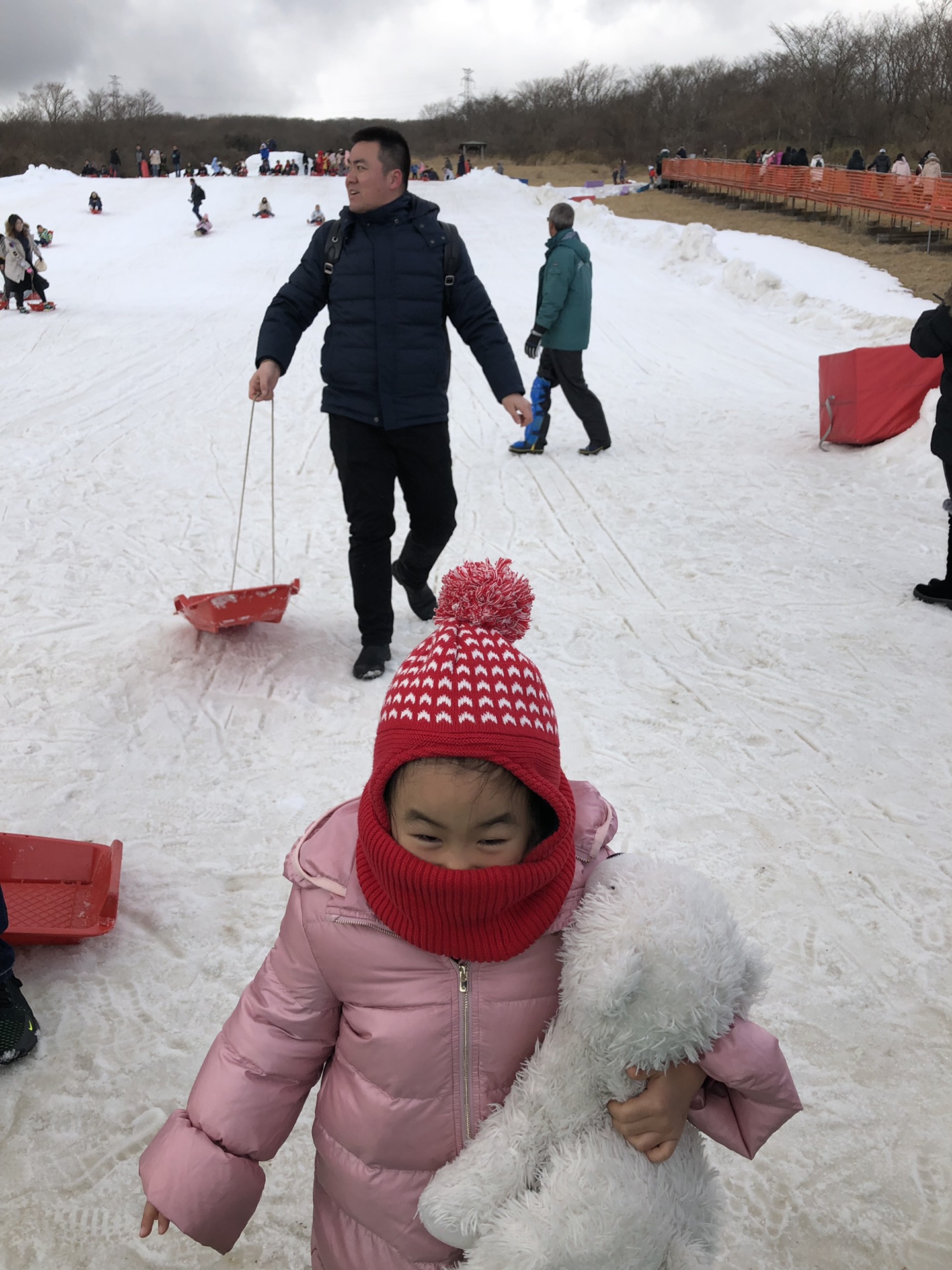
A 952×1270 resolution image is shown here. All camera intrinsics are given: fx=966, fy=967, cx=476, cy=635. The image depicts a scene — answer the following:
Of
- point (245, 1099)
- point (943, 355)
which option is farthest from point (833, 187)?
point (245, 1099)

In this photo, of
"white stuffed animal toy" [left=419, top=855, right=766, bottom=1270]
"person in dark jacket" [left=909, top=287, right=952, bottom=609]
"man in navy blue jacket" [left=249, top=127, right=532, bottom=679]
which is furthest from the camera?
"person in dark jacket" [left=909, top=287, right=952, bottom=609]

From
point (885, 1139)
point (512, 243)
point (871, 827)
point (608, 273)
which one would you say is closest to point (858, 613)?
point (871, 827)

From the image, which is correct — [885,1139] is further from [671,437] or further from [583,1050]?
[671,437]

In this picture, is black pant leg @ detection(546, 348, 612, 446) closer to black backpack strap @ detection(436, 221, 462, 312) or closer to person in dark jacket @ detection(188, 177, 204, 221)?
black backpack strap @ detection(436, 221, 462, 312)

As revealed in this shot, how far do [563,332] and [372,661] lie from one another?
3929 millimetres

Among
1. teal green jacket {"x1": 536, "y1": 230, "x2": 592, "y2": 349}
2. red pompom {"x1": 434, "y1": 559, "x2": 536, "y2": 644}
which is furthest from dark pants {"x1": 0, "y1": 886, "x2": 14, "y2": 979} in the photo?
teal green jacket {"x1": 536, "y1": 230, "x2": 592, "y2": 349}

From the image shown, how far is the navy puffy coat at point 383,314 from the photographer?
374 cm

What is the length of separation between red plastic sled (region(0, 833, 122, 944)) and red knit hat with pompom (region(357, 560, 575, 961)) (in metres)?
1.70

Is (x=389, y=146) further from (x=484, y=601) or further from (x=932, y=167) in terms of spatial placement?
(x=932, y=167)

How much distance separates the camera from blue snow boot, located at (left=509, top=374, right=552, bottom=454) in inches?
295

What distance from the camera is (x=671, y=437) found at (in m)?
8.00

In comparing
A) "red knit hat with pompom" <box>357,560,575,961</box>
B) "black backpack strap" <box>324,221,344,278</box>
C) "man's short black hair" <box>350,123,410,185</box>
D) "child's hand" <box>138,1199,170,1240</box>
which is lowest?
"child's hand" <box>138,1199,170,1240</box>

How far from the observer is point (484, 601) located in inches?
54.2

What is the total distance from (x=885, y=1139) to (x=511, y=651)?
5.51ft
